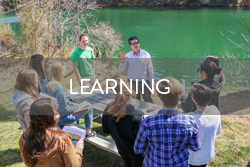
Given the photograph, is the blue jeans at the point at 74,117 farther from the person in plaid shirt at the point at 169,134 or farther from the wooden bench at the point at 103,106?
the person in plaid shirt at the point at 169,134

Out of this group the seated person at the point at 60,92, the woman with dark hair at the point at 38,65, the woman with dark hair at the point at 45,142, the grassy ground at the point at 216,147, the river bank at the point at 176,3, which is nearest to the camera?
the woman with dark hair at the point at 45,142

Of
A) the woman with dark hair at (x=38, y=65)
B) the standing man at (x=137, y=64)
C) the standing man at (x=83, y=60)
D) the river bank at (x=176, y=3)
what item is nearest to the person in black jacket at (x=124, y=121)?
the woman with dark hair at (x=38, y=65)

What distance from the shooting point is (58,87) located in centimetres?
258

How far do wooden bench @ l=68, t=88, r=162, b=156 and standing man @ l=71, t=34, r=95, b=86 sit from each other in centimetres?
31

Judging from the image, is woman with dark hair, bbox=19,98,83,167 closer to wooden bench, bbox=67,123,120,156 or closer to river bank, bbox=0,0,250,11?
wooden bench, bbox=67,123,120,156

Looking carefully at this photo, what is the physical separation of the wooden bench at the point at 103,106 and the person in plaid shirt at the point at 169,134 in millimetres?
933

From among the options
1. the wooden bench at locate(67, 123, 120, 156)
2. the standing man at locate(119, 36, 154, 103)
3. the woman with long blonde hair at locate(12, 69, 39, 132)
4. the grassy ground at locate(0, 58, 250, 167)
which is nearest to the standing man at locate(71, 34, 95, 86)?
the standing man at locate(119, 36, 154, 103)

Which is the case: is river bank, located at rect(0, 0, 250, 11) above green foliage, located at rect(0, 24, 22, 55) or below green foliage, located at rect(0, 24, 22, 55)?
above

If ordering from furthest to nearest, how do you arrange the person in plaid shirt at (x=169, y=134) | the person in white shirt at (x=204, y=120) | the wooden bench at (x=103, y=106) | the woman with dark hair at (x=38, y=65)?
the woman with dark hair at (x=38, y=65)
the wooden bench at (x=103, y=106)
the person in white shirt at (x=204, y=120)
the person in plaid shirt at (x=169, y=134)

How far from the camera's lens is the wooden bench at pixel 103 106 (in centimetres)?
273

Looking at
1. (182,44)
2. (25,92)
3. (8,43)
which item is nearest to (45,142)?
(25,92)

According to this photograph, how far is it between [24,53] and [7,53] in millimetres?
748

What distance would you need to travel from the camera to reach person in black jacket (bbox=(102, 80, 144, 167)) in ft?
6.47

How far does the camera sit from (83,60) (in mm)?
4070
